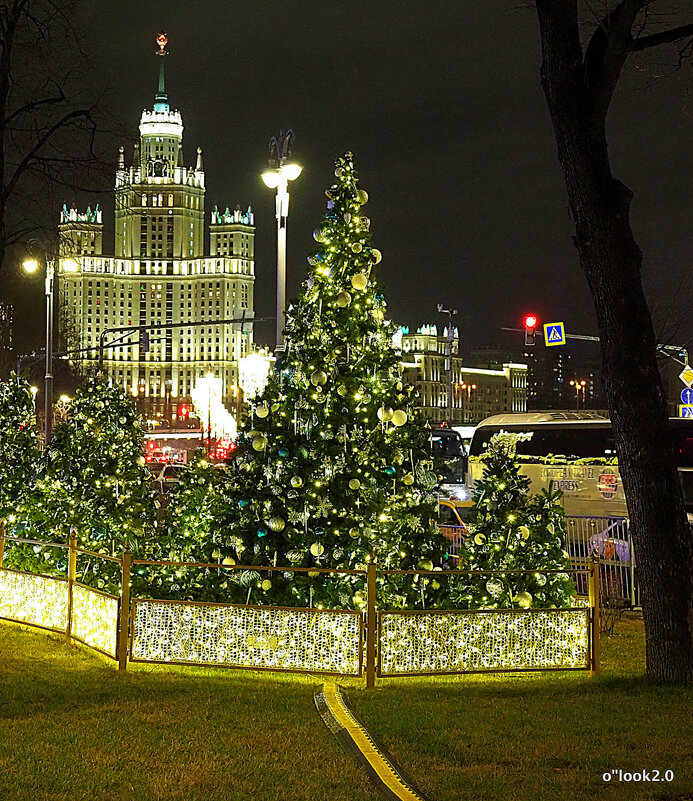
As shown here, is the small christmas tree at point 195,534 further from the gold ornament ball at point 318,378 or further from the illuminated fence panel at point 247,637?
the gold ornament ball at point 318,378

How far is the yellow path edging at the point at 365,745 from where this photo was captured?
5.85m

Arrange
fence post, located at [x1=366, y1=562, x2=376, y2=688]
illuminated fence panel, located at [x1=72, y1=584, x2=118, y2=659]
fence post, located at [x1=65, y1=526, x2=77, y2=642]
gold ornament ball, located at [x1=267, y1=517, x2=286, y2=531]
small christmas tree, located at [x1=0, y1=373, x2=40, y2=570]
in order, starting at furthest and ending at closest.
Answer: small christmas tree, located at [x1=0, y1=373, x2=40, y2=570], fence post, located at [x1=65, y1=526, x2=77, y2=642], gold ornament ball, located at [x1=267, y1=517, x2=286, y2=531], illuminated fence panel, located at [x1=72, y1=584, x2=118, y2=659], fence post, located at [x1=366, y1=562, x2=376, y2=688]

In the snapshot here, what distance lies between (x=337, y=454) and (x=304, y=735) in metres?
3.89

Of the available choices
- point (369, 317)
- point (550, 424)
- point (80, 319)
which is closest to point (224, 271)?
point (80, 319)

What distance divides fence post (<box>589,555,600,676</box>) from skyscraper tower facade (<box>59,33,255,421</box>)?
445 feet

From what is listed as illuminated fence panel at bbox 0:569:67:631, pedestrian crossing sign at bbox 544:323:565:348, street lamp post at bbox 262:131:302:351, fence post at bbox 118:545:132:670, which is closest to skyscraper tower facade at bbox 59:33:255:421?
pedestrian crossing sign at bbox 544:323:565:348

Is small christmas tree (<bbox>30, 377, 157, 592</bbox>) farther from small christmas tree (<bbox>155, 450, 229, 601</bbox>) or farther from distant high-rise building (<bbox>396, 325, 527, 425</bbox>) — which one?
distant high-rise building (<bbox>396, 325, 527, 425</bbox>)

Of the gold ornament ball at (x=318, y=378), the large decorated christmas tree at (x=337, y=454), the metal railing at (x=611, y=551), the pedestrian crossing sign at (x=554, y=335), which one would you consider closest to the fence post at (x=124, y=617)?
the large decorated christmas tree at (x=337, y=454)

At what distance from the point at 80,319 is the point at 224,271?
22097 millimetres

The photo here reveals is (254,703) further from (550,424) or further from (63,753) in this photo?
(550,424)

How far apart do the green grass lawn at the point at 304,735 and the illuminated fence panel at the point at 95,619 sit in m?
0.36

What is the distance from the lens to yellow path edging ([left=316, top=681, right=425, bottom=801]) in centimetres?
585

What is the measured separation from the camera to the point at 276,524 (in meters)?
10.3

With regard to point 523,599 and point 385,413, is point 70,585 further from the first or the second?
point 523,599
